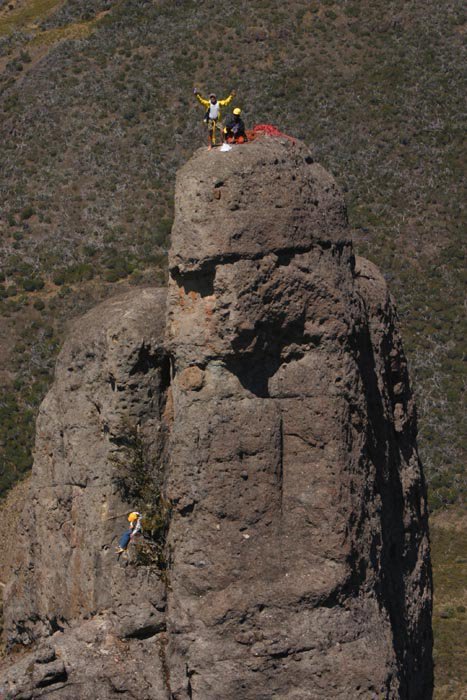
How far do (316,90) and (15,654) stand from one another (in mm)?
39388

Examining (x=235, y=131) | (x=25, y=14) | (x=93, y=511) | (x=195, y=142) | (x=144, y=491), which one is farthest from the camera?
(x=25, y=14)

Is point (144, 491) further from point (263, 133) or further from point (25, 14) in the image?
point (25, 14)

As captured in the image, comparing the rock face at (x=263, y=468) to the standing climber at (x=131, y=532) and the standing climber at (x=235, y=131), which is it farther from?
the standing climber at (x=131, y=532)

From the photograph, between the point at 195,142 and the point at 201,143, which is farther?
the point at 195,142

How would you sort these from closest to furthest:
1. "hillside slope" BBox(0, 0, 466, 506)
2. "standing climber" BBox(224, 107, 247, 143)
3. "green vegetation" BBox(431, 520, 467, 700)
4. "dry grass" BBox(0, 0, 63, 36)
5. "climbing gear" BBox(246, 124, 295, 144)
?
"standing climber" BBox(224, 107, 247, 143), "climbing gear" BBox(246, 124, 295, 144), "green vegetation" BBox(431, 520, 467, 700), "hillside slope" BBox(0, 0, 466, 506), "dry grass" BBox(0, 0, 63, 36)

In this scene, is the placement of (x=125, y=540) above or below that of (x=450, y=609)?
above

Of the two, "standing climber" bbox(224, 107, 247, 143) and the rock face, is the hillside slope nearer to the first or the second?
the rock face

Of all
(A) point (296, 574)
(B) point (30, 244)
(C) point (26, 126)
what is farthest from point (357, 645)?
(C) point (26, 126)

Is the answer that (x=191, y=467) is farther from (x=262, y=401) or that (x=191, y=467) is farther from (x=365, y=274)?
(x=365, y=274)

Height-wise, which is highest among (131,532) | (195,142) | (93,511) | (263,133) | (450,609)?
(263,133)

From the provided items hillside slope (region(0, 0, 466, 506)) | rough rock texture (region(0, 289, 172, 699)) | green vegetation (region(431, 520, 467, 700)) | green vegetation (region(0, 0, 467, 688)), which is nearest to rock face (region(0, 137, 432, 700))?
rough rock texture (region(0, 289, 172, 699))

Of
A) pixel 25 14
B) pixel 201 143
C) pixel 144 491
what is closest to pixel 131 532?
pixel 144 491

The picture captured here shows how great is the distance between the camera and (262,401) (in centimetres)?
1481

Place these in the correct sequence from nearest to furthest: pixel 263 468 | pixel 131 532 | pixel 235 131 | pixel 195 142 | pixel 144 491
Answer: pixel 263 468
pixel 235 131
pixel 131 532
pixel 144 491
pixel 195 142
